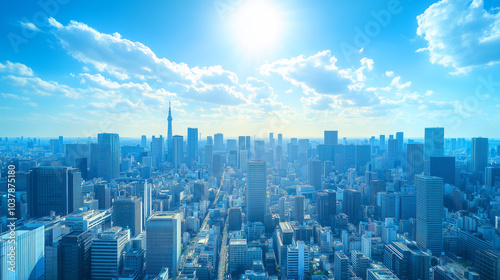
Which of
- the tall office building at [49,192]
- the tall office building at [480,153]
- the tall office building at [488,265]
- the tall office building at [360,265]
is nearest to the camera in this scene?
the tall office building at [488,265]

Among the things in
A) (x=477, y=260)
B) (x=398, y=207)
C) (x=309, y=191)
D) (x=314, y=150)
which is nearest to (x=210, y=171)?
(x=309, y=191)

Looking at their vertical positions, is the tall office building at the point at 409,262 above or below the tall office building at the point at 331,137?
below

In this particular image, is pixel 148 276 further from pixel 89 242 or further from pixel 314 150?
pixel 314 150

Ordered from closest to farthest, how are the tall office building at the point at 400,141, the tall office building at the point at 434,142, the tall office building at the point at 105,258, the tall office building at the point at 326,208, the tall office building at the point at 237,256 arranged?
1. the tall office building at the point at 105,258
2. the tall office building at the point at 237,256
3. the tall office building at the point at 326,208
4. the tall office building at the point at 434,142
5. the tall office building at the point at 400,141

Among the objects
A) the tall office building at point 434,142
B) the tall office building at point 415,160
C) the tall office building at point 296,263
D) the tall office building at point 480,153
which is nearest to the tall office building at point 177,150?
the tall office building at point 415,160

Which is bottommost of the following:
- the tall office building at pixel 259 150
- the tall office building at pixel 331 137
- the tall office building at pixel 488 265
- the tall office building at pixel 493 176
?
the tall office building at pixel 488 265

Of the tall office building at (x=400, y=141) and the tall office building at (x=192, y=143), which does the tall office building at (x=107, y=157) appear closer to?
the tall office building at (x=192, y=143)

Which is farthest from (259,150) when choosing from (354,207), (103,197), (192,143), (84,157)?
(103,197)

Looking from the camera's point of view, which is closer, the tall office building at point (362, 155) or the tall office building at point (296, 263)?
the tall office building at point (296, 263)
